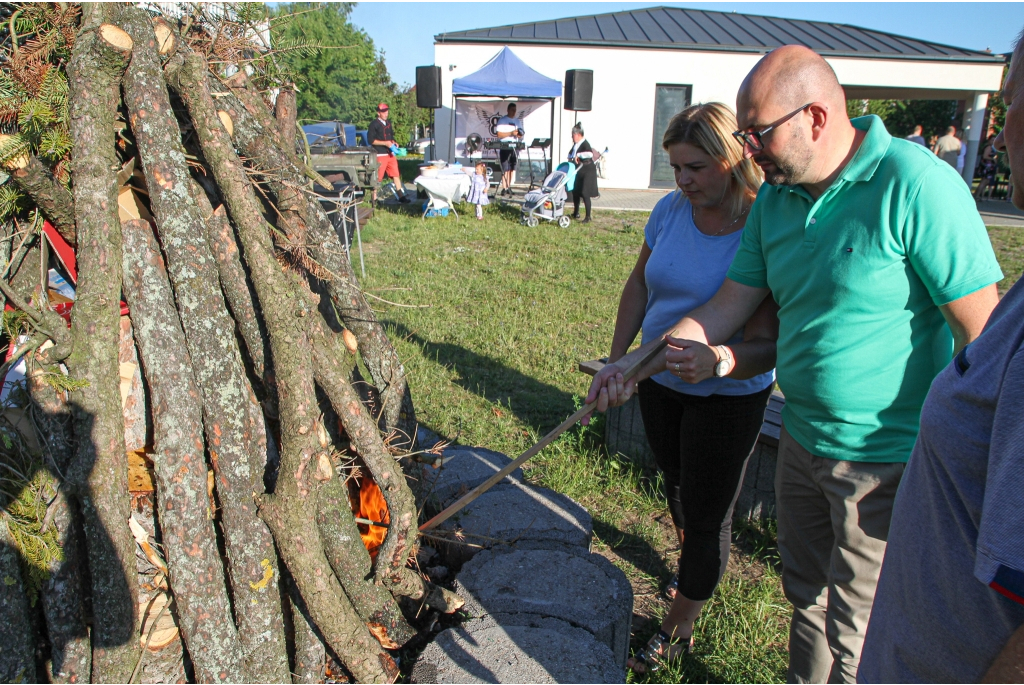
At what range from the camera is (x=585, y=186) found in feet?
39.2

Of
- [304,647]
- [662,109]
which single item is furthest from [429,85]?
[304,647]

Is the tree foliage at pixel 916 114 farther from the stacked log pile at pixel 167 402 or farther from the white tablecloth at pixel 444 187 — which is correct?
the stacked log pile at pixel 167 402

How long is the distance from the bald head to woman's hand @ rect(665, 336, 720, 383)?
729 mm

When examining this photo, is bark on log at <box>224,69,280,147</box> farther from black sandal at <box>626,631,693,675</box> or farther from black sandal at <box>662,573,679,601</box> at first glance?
black sandal at <box>662,573,679,601</box>

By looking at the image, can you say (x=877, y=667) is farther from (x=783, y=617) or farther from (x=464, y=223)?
(x=464, y=223)

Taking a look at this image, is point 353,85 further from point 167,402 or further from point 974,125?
point 167,402

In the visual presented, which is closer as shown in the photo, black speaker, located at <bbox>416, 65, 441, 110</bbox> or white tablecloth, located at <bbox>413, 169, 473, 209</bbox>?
white tablecloth, located at <bbox>413, 169, 473, 209</bbox>

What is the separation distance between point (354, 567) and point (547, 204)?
1012cm

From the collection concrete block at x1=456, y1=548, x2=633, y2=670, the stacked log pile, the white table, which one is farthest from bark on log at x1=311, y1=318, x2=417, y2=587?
the white table

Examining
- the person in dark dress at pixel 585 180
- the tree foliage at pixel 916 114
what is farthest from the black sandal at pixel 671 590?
the tree foliage at pixel 916 114

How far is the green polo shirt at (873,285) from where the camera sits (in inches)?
64.6

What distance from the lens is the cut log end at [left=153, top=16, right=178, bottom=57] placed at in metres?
2.01

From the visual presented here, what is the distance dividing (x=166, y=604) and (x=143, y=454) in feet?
1.52

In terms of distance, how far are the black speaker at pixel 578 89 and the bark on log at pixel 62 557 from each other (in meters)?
15.8
